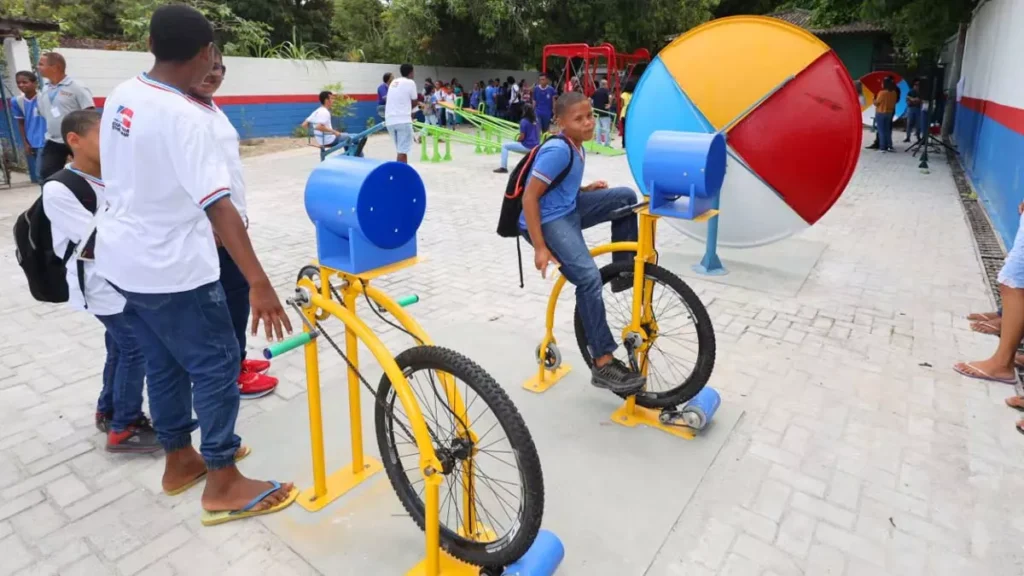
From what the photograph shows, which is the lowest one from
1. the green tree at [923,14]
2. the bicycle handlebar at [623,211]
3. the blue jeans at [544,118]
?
the bicycle handlebar at [623,211]

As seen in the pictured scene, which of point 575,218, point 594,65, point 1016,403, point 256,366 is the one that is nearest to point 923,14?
point 594,65

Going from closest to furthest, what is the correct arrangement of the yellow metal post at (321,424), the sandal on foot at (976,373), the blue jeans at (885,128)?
the yellow metal post at (321,424)
the sandal on foot at (976,373)
the blue jeans at (885,128)

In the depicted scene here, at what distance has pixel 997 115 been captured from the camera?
27.2 feet

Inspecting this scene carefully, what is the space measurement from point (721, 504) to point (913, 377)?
6.17ft

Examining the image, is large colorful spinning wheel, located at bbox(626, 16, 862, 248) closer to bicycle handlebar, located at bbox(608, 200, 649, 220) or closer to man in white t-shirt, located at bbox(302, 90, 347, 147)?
bicycle handlebar, located at bbox(608, 200, 649, 220)

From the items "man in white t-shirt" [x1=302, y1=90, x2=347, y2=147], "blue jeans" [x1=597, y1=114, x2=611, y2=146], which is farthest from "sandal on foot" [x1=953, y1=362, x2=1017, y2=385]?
"blue jeans" [x1=597, y1=114, x2=611, y2=146]

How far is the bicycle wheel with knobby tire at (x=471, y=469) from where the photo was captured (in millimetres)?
1958

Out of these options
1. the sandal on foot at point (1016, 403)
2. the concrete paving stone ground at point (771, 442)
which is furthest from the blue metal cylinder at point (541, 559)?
the sandal on foot at point (1016, 403)

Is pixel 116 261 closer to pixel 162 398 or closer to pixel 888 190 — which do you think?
pixel 162 398

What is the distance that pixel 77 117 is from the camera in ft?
8.98

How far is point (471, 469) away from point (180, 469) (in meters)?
1.38

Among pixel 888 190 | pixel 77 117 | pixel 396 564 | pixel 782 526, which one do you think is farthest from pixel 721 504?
pixel 888 190

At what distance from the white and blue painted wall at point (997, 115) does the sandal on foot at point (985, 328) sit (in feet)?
8.11

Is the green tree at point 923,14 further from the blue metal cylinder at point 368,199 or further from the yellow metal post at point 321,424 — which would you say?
the yellow metal post at point 321,424
